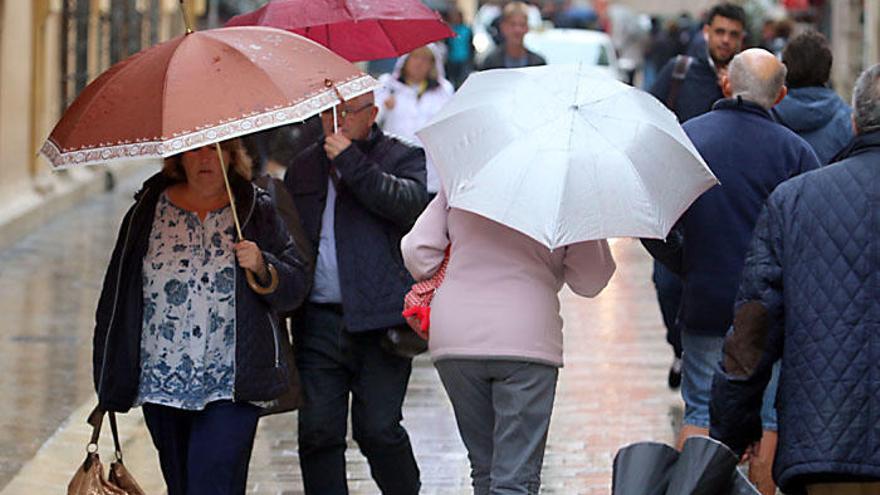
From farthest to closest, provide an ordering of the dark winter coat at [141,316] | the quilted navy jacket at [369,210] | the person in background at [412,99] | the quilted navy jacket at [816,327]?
the person in background at [412,99] < the quilted navy jacket at [369,210] < the dark winter coat at [141,316] < the quilted navy jacket at [816,327]

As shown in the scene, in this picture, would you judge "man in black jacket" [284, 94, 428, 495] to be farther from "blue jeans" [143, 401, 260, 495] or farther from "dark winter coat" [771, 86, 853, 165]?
"dark winter coat" [771, 86, 853, 165]

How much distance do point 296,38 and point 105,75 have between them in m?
0.60

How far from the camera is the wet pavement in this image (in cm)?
855

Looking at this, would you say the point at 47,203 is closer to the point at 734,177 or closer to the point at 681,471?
the point at 734,177

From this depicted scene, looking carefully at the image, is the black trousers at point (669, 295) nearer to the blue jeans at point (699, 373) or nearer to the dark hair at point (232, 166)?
the blue jeans at point (699, 373)

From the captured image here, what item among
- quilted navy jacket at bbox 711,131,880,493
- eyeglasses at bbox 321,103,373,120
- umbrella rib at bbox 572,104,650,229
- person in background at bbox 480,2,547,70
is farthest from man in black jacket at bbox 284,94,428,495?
person in background at bbox 480,2,547,70

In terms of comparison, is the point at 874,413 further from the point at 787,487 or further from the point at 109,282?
the point at 109,282

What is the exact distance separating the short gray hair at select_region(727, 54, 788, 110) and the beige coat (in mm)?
1436

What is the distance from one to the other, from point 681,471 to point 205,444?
1.58 m

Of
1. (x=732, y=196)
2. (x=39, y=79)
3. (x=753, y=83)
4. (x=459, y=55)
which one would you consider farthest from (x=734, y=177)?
(x=459, y=55)

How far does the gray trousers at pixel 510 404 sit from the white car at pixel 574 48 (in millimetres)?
20258

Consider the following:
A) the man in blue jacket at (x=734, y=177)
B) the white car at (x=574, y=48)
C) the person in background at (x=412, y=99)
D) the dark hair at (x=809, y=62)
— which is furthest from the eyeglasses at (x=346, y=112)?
the white car at (x=574, y=48)

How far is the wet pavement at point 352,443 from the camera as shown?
855 centimetres

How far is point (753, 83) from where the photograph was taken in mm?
7316
